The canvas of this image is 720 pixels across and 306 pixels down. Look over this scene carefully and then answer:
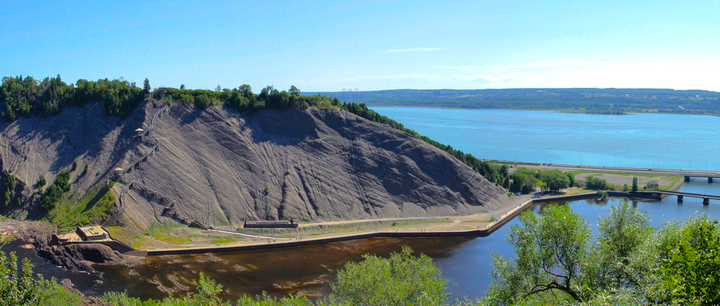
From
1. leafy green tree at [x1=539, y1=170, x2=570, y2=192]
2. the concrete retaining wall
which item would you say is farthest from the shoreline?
leafy green tree at [x1=539, y1=170, x2=570, y2=192]

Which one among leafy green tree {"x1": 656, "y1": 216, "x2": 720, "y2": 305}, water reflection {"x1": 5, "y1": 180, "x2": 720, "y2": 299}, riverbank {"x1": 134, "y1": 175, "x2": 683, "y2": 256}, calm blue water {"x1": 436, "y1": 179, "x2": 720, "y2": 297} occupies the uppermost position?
leafy green tree {"x1": 656, "y1": 216, "x2": 720, "y2": 305}

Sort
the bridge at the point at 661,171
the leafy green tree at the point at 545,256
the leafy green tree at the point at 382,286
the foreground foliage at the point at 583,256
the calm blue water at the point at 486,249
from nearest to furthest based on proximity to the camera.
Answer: the foreground foliage at the point at 583,256, the leafy green tree at the point at 545,256, the leafy green tree at the point at 382,286, the calm blue water at the point at 486,249, the bridge at the point at 661,171

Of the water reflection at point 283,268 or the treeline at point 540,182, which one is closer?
the water reflection at point 283,268

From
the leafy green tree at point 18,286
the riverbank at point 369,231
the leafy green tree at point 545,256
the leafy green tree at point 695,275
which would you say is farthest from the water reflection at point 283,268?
the leafy green tree at point 18,286

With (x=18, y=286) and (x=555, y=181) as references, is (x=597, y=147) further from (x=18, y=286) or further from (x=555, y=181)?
(x=18, y=286)

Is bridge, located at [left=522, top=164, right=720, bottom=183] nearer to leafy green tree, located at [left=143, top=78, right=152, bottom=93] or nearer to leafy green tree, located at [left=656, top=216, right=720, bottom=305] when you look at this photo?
leafy green tree, located at [left=143, top=78, right=152, bottom=93]

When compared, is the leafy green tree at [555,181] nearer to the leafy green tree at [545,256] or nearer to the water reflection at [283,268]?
the water reflection at [283,268]

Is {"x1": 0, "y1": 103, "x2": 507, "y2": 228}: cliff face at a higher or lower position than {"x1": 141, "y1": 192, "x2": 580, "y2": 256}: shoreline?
higher

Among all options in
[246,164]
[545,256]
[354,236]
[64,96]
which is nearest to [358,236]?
[354,236]

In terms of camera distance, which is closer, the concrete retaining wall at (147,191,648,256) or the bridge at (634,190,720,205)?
the concrete retaining wall at (147,191,648,256)

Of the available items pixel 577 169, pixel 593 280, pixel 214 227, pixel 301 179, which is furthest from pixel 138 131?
pixel 577 169
